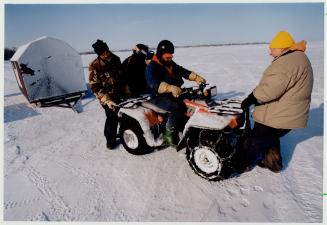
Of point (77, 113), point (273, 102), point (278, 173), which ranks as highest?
point (273, 102)

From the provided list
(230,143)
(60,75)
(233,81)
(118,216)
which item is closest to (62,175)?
(118,216)

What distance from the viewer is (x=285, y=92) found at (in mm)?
3363

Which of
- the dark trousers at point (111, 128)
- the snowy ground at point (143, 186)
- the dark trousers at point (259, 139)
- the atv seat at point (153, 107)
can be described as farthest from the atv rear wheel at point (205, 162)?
the dark trousers at point (111, 128)

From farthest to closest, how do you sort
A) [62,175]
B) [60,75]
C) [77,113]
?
[60,75]
[77,113]
[62,175]

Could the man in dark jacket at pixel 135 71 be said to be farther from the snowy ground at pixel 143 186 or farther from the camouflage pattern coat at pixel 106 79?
the snowy ground at pixel 143 186

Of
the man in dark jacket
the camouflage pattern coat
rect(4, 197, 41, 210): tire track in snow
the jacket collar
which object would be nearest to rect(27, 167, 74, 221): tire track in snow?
rect(4, 197, 41, 210): tire track in snow

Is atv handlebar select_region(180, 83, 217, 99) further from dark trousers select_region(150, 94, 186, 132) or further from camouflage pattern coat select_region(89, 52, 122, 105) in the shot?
camouflage pattern coat select_region(89, 52, 122, 105)

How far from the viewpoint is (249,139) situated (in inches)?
145

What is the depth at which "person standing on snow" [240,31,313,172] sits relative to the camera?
320 centimetres

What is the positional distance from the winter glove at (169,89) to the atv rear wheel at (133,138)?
A: 0.92 metres

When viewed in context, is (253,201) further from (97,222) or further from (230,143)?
(97,222)

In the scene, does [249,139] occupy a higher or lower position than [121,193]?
higher

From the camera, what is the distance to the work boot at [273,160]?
3.92 m

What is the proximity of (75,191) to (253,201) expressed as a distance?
2.29 metres
